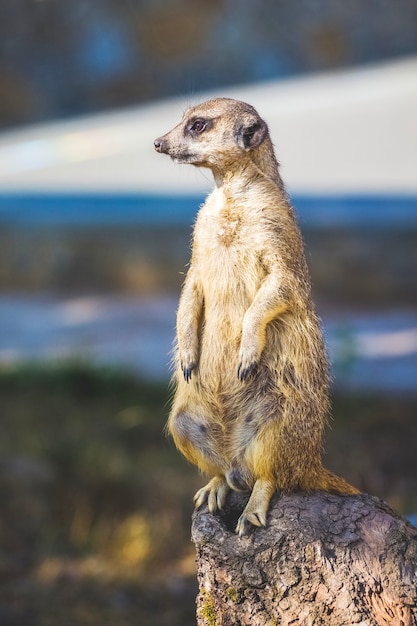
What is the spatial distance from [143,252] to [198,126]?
268 inches

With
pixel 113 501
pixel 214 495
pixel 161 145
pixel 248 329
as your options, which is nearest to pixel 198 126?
pixel 161 145

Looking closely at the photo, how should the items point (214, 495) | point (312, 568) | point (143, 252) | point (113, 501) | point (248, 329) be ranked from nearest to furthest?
point (312, 568), point (248, 329), point (214, 495), point (113, 501), point (143, 252)

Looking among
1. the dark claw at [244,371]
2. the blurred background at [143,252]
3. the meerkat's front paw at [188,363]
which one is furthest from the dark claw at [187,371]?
the blurred background at [143,252]

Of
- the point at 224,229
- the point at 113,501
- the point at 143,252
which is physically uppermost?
the point at 143,252

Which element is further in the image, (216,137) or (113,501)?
(113,501)

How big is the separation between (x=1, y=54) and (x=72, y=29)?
2.93 feet

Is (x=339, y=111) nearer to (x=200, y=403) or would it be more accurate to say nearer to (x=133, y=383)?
(x=133, y=383)

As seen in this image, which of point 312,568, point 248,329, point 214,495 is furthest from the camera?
point 214,495

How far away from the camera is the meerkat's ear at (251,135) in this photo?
2.70 meters

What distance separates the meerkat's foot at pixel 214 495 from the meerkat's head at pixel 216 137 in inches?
34.0

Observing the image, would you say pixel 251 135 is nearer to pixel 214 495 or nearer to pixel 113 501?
pixel 214 495

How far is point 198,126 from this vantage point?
107 inches

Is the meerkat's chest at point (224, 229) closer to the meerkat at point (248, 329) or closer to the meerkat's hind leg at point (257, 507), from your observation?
the meerkat at point (248, 329)

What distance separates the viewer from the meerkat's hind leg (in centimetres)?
263
